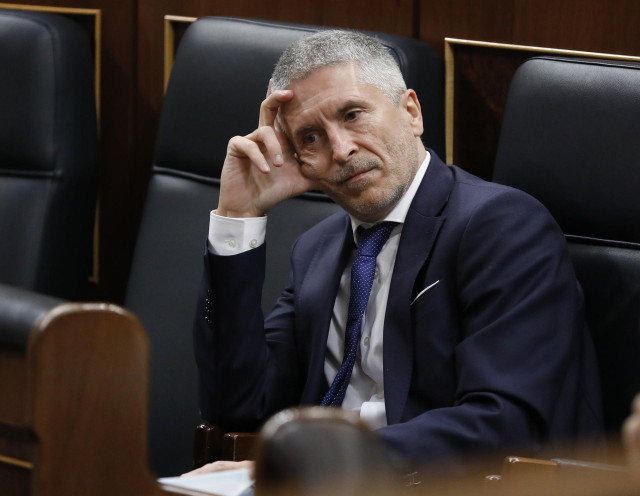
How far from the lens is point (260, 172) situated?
5.61ft

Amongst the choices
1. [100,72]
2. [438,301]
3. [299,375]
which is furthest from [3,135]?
[438,301]

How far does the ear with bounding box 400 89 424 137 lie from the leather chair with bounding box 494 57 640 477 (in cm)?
16

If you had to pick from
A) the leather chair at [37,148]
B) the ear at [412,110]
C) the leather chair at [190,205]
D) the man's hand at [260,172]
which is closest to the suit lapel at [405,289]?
the ear at [412,110]

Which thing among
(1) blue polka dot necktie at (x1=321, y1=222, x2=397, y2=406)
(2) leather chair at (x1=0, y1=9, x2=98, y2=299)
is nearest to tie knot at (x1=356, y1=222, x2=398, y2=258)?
(1) blue polka dot necktie at (x1=321, y1=222, x2=397, y2=406)

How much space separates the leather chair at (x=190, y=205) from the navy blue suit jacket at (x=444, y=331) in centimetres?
29

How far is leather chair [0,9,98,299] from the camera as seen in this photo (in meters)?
2.16

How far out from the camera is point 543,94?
167cm

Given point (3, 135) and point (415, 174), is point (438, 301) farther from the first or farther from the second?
point (3, 135)

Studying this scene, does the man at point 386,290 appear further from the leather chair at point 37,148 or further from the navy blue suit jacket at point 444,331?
the leather chair at point 37,148

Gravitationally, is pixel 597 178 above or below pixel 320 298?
above

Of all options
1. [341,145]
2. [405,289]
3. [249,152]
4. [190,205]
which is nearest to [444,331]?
[405,289]

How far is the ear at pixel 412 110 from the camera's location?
5.42 feet

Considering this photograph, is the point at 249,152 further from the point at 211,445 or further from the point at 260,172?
the point at 211,445

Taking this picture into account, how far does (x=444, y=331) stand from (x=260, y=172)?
16.5 inches
